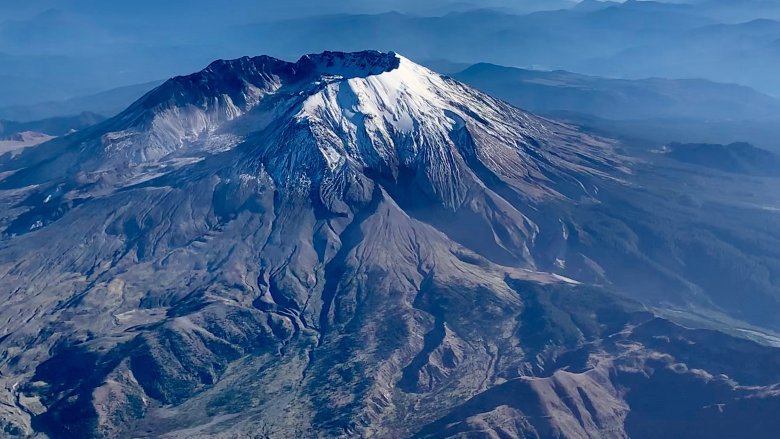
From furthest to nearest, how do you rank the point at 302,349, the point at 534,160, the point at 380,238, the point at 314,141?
the point at 534,160, the point at 314,141, the point at 380,238, the point at 302,349

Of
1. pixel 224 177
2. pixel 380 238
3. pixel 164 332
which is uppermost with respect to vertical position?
pixel 224 177

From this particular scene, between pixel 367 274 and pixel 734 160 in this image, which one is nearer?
pixel 367 274

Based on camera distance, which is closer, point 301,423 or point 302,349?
point 301,423

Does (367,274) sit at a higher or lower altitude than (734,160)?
lower

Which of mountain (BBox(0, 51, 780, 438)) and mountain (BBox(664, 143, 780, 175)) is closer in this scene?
mountain (BBox(0, 51, 780, 438))

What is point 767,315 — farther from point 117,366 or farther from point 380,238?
point 117,366

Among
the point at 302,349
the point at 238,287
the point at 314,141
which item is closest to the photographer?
the point at 302,349

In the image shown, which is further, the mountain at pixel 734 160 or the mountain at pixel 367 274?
the mountain at pixel 734 160

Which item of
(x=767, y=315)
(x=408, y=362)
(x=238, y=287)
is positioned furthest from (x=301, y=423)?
(x=767, y=315)
